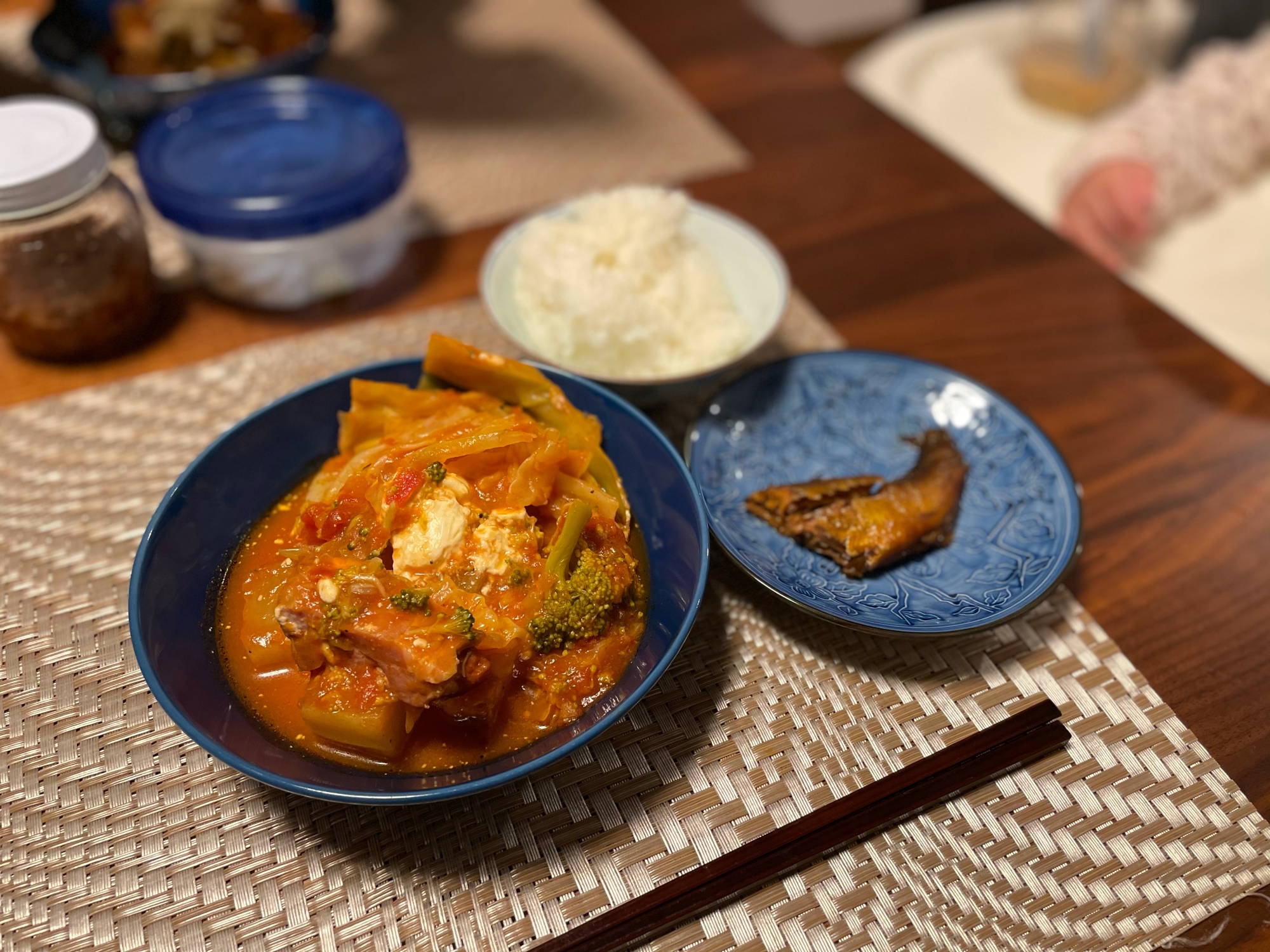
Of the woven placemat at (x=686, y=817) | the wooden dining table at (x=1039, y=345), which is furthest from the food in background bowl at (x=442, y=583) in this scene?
the wooden dining table at (x=1039, y=345)

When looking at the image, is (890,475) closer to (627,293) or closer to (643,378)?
(643,378)

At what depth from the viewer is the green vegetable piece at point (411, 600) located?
1234mm

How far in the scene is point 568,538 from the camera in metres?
1.36

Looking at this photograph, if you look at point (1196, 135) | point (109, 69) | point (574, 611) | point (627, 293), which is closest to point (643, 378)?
point (627, 293)

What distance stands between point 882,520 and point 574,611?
622 millimetres

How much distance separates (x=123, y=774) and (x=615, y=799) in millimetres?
753

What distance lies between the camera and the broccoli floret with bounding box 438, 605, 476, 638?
118 cm

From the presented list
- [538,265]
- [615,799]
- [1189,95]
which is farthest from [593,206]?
[1189,95]

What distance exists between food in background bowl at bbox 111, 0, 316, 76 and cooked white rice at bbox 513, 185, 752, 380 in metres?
1.26

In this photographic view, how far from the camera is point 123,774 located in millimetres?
1366

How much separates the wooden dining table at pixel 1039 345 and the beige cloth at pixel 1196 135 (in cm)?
89

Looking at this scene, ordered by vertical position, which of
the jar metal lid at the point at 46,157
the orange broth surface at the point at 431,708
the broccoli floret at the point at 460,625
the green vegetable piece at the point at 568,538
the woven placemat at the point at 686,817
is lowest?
the woven placemat at the point at 686,817

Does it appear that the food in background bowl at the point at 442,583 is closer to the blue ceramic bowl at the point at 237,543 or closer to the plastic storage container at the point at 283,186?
the blue ceramic bowl at the point at 237,543

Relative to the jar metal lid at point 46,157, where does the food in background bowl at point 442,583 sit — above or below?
below
